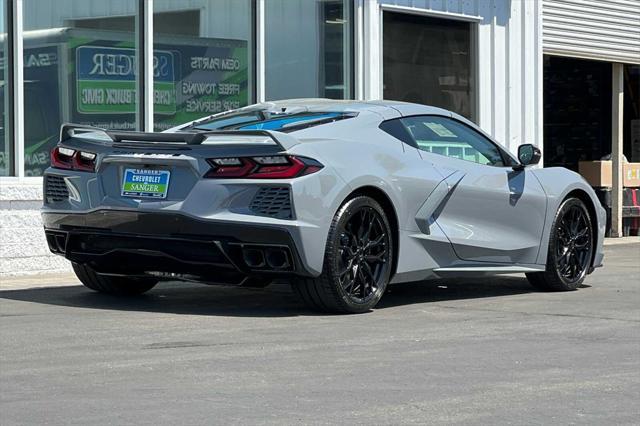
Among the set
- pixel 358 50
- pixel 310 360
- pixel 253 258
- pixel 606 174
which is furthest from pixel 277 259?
pixel 606 174

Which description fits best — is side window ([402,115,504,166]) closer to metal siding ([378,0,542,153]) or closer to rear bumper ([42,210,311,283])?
rear bumper ([42,210,311,283])

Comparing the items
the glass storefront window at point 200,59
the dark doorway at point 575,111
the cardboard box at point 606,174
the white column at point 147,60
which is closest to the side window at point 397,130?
the white column at point 147,60

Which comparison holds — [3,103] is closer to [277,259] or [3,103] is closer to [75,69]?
[75,69]

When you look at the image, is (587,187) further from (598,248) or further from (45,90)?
(45,90)

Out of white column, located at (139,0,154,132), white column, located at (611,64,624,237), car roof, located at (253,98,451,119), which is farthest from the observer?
white column, located at (611,64,624,237)

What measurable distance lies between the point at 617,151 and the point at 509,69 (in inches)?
110

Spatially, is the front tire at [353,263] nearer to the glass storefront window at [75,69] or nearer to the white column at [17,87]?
the white column at [17,87]

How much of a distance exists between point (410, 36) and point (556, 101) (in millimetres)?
6918

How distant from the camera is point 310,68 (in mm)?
15023

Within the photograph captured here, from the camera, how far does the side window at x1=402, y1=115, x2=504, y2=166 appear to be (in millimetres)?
9469

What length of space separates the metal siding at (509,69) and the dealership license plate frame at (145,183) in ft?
30.1

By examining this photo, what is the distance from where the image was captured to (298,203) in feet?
26.5

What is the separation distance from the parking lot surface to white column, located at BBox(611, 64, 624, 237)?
9.48 m

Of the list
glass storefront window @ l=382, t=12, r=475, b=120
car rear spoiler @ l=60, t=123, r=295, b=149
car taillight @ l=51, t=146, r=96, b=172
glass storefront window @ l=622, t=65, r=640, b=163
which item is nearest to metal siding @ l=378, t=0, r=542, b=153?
glass storefront window @ l=382, t=12, r=475, b=120
